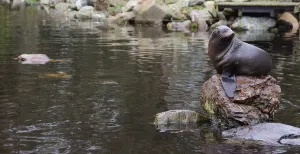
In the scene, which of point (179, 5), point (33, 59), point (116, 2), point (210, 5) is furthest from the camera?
point (116, 2)

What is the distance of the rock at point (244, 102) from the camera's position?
6539mm

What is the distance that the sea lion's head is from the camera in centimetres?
698

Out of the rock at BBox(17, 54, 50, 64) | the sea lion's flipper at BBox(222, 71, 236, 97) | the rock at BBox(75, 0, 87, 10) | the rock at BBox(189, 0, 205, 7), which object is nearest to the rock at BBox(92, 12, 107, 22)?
the rock at BBox(75, 0, 87, 10)

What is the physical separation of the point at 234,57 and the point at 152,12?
868 inches

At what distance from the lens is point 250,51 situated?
6.98m

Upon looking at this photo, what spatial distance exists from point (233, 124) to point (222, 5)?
20.9m

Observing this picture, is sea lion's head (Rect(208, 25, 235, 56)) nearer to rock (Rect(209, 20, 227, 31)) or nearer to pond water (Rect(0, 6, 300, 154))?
pond water (Rect(0, 6, 300, 154))

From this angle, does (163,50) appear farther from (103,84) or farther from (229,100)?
(229,100)

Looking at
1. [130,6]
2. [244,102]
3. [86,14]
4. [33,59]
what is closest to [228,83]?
[244,102]

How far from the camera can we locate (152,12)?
94.1ft

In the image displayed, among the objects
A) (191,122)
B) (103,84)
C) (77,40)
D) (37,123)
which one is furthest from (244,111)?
(77,40)

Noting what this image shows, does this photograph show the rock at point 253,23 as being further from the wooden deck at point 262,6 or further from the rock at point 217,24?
the rock at point 217,24

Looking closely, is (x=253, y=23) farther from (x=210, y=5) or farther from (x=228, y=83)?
(x=228, y=83)

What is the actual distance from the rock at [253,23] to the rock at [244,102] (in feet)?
63.4
